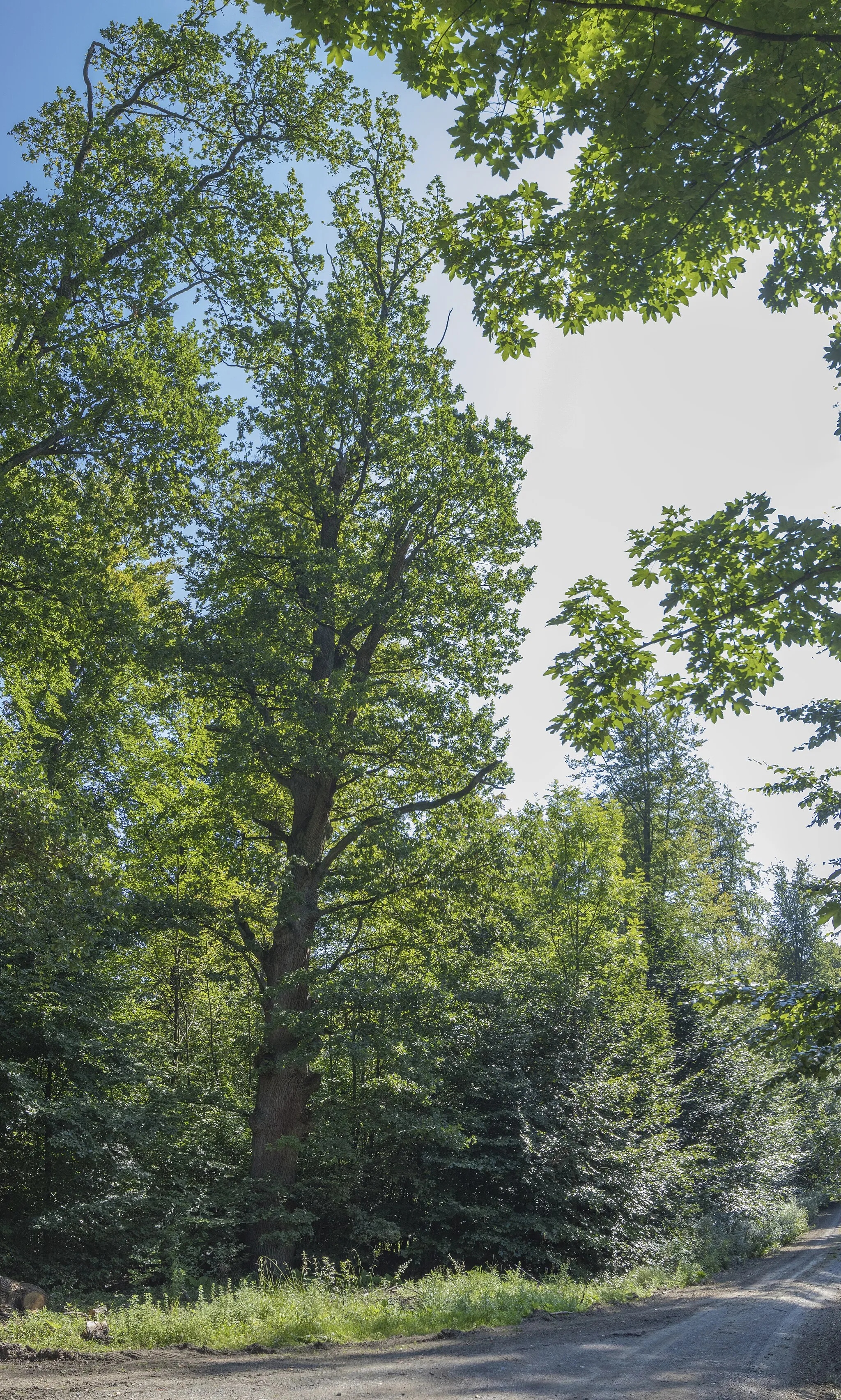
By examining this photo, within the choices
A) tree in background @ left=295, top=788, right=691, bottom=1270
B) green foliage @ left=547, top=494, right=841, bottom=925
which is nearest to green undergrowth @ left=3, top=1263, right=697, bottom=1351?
tree in background @ left=295, top=788, right=691, bottom=1270

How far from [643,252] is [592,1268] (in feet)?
50.2

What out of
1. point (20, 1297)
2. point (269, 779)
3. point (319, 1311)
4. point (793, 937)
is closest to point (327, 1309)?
point (319, 1311)

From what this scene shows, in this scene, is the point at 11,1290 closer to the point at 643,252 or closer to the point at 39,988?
the point at 39,988

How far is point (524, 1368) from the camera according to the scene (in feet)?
23.6

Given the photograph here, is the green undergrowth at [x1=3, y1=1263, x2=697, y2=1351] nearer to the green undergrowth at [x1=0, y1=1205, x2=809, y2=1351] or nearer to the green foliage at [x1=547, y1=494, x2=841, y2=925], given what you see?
the green undergrowth at [x1=0, y1=1205, x2=809, y2=1351]

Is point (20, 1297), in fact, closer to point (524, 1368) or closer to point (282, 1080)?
point (524, 1368)

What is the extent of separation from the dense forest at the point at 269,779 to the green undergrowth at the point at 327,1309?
1.22 m

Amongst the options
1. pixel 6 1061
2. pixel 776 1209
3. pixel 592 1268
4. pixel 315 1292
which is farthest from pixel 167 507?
pixel 776 1209

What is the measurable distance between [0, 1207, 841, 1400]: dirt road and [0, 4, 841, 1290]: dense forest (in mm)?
4176

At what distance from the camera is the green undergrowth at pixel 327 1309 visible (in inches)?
311

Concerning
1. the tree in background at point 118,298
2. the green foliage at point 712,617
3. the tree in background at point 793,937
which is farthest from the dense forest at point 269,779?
the tree in background at point 793,937

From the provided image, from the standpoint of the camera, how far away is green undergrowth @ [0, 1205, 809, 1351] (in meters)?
7.90

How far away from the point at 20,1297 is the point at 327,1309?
314cm

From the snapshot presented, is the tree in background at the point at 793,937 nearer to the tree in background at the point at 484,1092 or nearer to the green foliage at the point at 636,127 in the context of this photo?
the tree in background at the point at 484,1092
